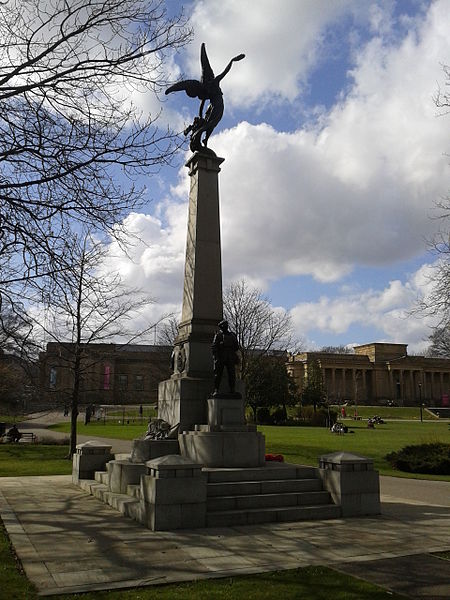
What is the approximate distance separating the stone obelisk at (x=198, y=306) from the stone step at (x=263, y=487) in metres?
2.51

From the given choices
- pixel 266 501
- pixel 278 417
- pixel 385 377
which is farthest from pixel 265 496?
pixel 385 377

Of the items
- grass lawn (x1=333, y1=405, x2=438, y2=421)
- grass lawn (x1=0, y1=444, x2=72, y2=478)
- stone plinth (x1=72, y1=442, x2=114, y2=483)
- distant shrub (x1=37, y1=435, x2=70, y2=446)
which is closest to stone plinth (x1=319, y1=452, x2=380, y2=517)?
stone plinth (x1=72, y1=442, x2=114, y2=483)

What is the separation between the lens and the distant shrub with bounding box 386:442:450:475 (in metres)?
18.9

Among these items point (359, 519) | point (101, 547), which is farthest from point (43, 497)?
point (359, 519)

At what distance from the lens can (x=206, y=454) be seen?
36.5 ft

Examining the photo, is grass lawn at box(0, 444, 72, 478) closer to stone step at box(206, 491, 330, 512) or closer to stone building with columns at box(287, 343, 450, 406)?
stone step at box(206, 491, 330, 512)

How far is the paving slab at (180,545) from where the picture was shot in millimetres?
6352

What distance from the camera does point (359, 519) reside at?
391 inches

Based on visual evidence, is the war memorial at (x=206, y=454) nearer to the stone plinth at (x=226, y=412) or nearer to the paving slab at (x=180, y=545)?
the stone plinth at (x=226, y=412)

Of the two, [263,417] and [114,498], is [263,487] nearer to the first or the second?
[114,498]

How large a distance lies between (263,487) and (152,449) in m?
2.80

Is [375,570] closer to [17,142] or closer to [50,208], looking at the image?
[50,208]

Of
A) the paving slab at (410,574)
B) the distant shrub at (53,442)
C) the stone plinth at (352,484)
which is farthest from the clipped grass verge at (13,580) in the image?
the distant shrub at (53,442)

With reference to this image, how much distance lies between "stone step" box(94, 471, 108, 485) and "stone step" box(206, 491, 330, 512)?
4082 mm
